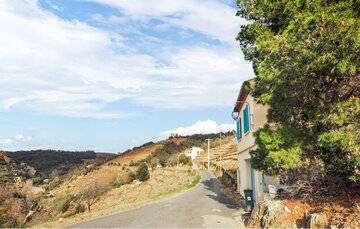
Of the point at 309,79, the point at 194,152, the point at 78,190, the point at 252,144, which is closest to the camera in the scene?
the point at 309,79

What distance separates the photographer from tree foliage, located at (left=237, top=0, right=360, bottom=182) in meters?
10.8

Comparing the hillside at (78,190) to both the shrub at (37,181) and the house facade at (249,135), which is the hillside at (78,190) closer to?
the shrub at (37,181)

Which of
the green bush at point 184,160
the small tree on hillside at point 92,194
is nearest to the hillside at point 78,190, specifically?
the small tree on hillside at point 92,194

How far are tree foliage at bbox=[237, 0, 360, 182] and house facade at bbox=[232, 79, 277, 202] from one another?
365cm

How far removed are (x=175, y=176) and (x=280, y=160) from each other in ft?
118

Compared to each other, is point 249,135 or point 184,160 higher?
point 184,160

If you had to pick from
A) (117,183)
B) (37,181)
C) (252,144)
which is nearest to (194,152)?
(37,181)

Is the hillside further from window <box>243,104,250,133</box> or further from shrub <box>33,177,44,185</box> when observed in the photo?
window <box>243,104,250,133</box>

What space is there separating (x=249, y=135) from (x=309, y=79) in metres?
11.4

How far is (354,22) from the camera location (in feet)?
36.9

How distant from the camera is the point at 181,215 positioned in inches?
810

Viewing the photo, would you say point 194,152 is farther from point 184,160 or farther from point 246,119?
point 246,119

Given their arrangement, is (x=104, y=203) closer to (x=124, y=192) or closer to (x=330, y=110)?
(x=124, y=192)

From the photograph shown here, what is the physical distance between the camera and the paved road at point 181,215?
18216mm
